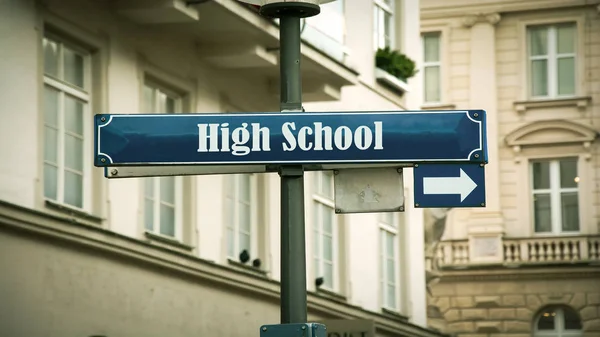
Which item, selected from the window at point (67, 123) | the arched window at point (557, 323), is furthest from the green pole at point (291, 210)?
the arched window at point (557, 323)

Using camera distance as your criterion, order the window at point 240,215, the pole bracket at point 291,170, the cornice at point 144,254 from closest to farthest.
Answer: the pole bracket at point 291,170 < the cornice at point 144,254 < the window at point 240,215

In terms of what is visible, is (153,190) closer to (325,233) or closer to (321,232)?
(321,232)

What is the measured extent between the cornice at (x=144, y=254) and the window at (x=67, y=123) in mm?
419

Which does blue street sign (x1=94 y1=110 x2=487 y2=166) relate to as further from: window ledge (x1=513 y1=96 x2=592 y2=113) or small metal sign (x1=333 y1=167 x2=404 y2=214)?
window ledge (x1=513 y1=96 x2=592 y2=113)

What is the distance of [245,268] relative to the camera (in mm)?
21016

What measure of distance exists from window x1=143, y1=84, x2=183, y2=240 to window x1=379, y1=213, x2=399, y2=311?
26.6 feet

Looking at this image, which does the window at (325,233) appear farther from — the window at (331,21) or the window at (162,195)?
the window at (162,195)

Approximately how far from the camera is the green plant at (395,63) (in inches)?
1061

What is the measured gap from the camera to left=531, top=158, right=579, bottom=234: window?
1842 inches

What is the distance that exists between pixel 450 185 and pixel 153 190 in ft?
38.2

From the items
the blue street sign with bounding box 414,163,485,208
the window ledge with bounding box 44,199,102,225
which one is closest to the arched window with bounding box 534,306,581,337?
the window ledge with bounding box 44,199,102,225

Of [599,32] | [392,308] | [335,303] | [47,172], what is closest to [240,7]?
[47,172]

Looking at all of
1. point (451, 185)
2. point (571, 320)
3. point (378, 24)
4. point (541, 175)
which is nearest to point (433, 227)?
point (378, 24)

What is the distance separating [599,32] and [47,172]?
107 feet
